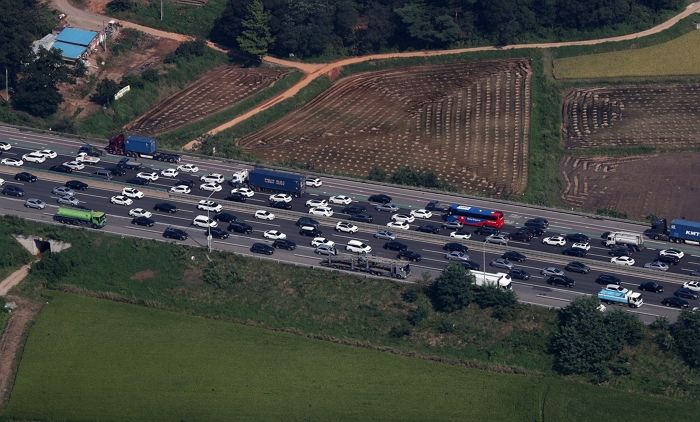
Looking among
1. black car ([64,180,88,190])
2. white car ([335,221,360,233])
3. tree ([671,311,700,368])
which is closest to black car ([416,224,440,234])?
white car ([335,221,360,233])

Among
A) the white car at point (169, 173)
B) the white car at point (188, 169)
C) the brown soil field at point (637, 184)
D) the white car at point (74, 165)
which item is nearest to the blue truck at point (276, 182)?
A: the white car at point (188, 169)

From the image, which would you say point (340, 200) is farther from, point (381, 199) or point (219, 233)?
point (219, 233)

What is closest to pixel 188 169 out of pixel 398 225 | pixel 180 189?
pixel 180 189

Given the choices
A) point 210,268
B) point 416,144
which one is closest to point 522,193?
point 416,144

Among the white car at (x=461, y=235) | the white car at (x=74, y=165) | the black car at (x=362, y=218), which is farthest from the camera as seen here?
the white car at (x=74, y=165)

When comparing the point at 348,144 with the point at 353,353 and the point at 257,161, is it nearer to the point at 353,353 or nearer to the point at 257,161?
the point at 257,161

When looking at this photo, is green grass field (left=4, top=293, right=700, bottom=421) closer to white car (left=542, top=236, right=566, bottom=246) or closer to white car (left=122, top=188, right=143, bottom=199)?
white car (left=542, top=236, right=566, bottom=246)

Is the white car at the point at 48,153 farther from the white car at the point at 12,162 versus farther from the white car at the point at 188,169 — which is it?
the white car at the point at 188,169
